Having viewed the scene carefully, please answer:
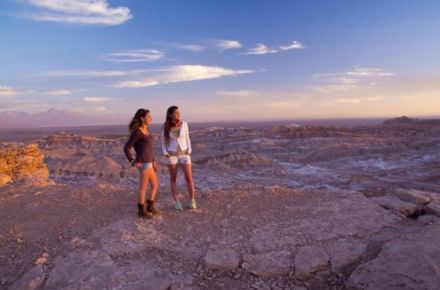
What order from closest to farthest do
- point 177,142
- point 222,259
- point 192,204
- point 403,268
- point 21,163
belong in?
point 403,268, point 222,259, point 177,142, point 192,204, point 21,163

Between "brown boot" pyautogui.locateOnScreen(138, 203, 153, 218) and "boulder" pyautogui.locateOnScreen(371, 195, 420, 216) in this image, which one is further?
"boulder" pyautogui.locateOnScreen(371, 195, 420, 216)

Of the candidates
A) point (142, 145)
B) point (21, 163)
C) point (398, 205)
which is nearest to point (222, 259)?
point (142, 145)

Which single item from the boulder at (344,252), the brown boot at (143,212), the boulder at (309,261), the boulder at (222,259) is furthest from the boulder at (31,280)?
the boulder at (344,252)

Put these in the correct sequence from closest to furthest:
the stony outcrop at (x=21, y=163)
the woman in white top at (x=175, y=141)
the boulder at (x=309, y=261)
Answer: the boulder at (x=309, y=261) → the woman in white top at (x=175, y=141) → the stony outcrop at (x=21, y=163)

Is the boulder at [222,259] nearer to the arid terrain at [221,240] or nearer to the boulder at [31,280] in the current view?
the arid terrain at [221,240]

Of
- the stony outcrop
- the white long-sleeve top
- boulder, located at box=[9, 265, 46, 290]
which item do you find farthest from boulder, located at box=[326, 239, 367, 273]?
the stony outcrop

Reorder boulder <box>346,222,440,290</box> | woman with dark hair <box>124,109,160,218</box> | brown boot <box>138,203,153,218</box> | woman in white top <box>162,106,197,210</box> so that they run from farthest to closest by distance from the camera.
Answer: woman in white top <box>162,106,197,210</box>
brown boot <box>138,203,153,218</box>
woman with dark hair <box>124,109,160,218</box>
boulder <box>346,222,440,290</box>

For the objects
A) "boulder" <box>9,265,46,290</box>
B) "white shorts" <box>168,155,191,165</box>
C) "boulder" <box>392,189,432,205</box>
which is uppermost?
"white shorts" <box>168,155,191,165</box>

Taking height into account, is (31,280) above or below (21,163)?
below

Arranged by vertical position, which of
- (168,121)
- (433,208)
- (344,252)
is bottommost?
(344,252)

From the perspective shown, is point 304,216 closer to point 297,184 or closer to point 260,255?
point 260,255

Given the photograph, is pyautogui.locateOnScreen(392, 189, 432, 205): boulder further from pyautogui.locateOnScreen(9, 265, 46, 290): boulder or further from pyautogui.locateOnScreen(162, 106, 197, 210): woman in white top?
pyautogui.locateOnScreen(9, 265, 46, 290): boulder

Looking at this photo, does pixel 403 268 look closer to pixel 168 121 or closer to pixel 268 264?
pixel 268 264

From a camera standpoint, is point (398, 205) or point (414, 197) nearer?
point (398, 205)
